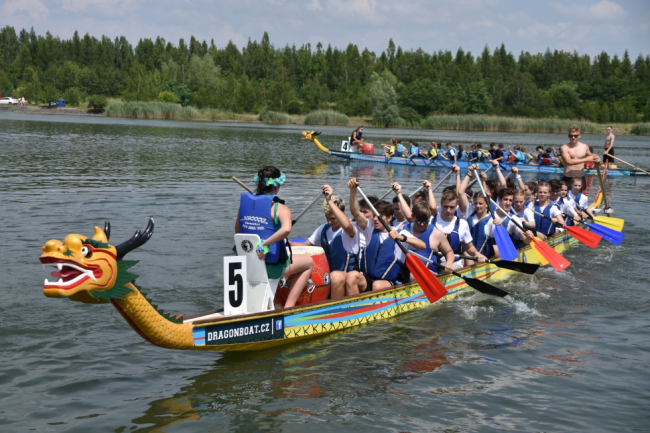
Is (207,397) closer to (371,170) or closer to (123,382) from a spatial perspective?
(123,382)

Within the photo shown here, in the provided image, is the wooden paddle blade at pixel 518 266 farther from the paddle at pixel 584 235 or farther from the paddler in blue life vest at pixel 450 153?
the paddler in blue life vest at pixel 450 153

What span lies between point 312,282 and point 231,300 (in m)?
1.34

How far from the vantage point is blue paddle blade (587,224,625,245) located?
14.2 metres

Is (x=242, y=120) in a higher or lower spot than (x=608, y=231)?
higher

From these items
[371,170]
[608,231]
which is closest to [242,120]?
[371,170]

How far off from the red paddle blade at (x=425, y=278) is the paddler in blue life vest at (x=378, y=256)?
0.77ft

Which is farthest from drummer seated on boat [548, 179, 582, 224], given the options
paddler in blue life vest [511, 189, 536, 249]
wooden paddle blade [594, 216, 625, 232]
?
paddler in blue life vest [511, 189, 536, 249]

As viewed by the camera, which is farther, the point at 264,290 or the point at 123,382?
the point at 264,290

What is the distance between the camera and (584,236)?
44.1 feet

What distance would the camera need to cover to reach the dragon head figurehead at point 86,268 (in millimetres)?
5262

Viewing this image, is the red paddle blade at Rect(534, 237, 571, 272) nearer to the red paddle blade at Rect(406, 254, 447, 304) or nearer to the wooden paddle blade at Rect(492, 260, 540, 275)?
the wooden paddle blade at Rect(492, 260, 540, 275)

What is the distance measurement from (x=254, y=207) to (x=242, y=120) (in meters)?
80.8

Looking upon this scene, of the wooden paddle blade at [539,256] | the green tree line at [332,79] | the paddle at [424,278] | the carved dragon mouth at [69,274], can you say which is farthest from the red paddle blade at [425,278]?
the green tree line at [332,79]

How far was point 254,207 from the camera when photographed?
7082mm
